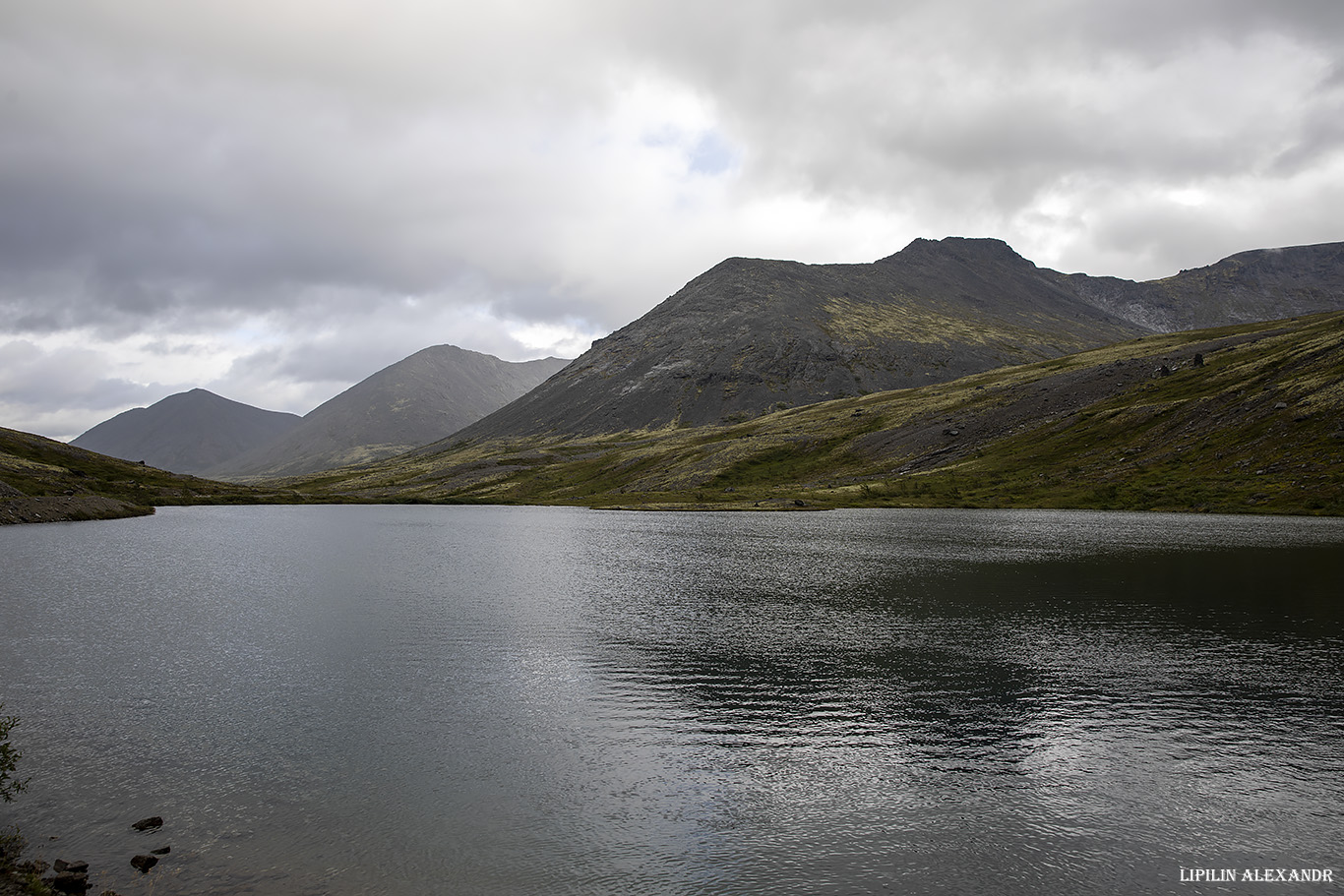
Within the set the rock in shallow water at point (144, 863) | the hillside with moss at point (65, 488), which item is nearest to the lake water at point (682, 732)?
the rock in shallow water at point (144, 863)

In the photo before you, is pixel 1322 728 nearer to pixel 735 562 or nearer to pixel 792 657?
pixel 792 657

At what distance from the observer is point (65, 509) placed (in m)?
131

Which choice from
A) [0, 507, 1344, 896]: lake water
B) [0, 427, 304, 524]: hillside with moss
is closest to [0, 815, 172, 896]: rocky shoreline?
[0, 507, 1344, 896]: lake water

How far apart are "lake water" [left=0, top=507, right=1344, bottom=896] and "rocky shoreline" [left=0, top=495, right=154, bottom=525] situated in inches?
3104

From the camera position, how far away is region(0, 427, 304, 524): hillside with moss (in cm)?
12825

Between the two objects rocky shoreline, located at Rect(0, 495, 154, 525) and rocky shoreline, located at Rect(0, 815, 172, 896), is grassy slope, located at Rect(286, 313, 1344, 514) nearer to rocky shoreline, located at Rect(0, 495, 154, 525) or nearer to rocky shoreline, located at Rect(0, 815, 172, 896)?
rocky shoreline, located at Rect(0, 495, 154, 525)

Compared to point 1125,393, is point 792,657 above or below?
below

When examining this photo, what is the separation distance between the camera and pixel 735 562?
78.3 meters

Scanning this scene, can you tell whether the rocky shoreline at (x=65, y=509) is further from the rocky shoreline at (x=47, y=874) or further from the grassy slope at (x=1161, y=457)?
the rocky shoreline at (x=47, y=874)

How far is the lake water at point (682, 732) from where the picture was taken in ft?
65.9

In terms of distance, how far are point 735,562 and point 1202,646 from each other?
4354 cm

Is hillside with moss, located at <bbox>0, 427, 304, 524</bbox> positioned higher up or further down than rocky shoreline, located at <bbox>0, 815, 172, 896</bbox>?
higher up

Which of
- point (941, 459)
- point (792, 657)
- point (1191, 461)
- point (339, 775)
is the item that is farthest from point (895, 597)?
point (941, 459)

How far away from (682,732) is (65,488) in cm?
17627
